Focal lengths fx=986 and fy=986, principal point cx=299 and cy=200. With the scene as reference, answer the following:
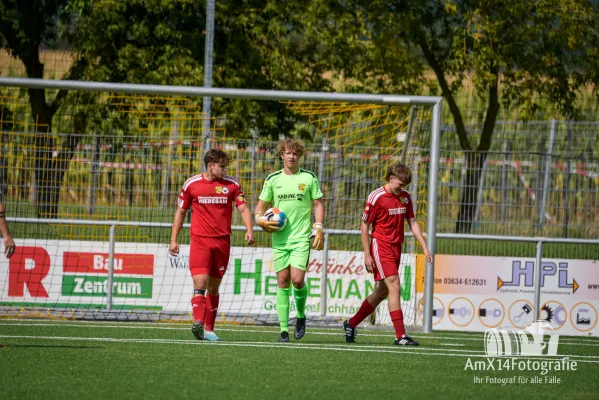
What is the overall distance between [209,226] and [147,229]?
157 inches

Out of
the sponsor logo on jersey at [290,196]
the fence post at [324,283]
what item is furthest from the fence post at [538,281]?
the sponsor logo on jersey at [290,196]

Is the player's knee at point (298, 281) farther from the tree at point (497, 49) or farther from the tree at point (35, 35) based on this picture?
the tree at point (497, 49)

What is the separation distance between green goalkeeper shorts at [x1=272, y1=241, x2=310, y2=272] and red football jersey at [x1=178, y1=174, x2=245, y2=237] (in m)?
0.62

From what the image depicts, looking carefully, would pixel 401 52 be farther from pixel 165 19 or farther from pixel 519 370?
pixel 519 370

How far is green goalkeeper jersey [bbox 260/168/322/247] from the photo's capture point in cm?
1023

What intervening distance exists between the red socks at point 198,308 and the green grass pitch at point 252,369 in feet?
1.03

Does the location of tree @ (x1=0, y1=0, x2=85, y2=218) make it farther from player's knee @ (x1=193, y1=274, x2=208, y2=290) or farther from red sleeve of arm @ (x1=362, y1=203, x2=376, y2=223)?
red sleeve of arm @ (x1=362, y1=203, x2=376, y2=223)

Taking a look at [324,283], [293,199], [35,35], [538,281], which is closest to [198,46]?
[35,35]

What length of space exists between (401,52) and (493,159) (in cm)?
975

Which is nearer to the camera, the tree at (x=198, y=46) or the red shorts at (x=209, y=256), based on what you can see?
the red shorts at (x=209, y=256)

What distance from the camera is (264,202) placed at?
34.0ft

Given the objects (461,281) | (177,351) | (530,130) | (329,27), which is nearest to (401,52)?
(329,27)

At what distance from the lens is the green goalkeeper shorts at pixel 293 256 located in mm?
10172

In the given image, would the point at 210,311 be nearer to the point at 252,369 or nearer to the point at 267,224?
the point at 267,224
